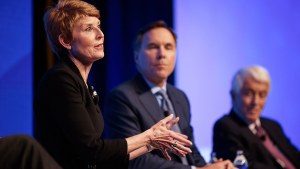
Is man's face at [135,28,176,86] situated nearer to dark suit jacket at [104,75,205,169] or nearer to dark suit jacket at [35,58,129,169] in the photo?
dark suit jacket at [104,75,205,169]

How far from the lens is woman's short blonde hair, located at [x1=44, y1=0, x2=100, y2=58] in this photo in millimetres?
2467

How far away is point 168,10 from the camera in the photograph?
4562 millimetres

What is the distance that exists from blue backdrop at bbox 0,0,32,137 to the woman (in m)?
1.18

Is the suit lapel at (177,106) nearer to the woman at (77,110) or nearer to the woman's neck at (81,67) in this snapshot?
the woman at (77,110)

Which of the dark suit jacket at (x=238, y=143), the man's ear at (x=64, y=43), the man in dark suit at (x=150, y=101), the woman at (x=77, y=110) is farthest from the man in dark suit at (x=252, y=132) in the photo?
the man's ear at (x=64, y=43)

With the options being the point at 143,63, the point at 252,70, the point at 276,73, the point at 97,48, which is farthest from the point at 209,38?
the point at 97,48

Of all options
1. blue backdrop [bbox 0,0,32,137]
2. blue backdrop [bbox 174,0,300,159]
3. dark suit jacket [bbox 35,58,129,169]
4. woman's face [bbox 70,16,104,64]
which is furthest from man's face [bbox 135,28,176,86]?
blue backdrop [bbox 174,0,300,159]

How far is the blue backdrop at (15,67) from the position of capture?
3.59m

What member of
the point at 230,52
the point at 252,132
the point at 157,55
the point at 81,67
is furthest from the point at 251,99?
the point at 81,67

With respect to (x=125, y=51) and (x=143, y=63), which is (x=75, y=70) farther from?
(x=125, y=51)

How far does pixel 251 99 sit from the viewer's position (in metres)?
3.89

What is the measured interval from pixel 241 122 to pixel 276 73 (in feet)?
4.95

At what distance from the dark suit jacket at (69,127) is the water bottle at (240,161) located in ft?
4.24

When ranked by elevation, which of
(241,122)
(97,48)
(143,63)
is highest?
(97,48)
